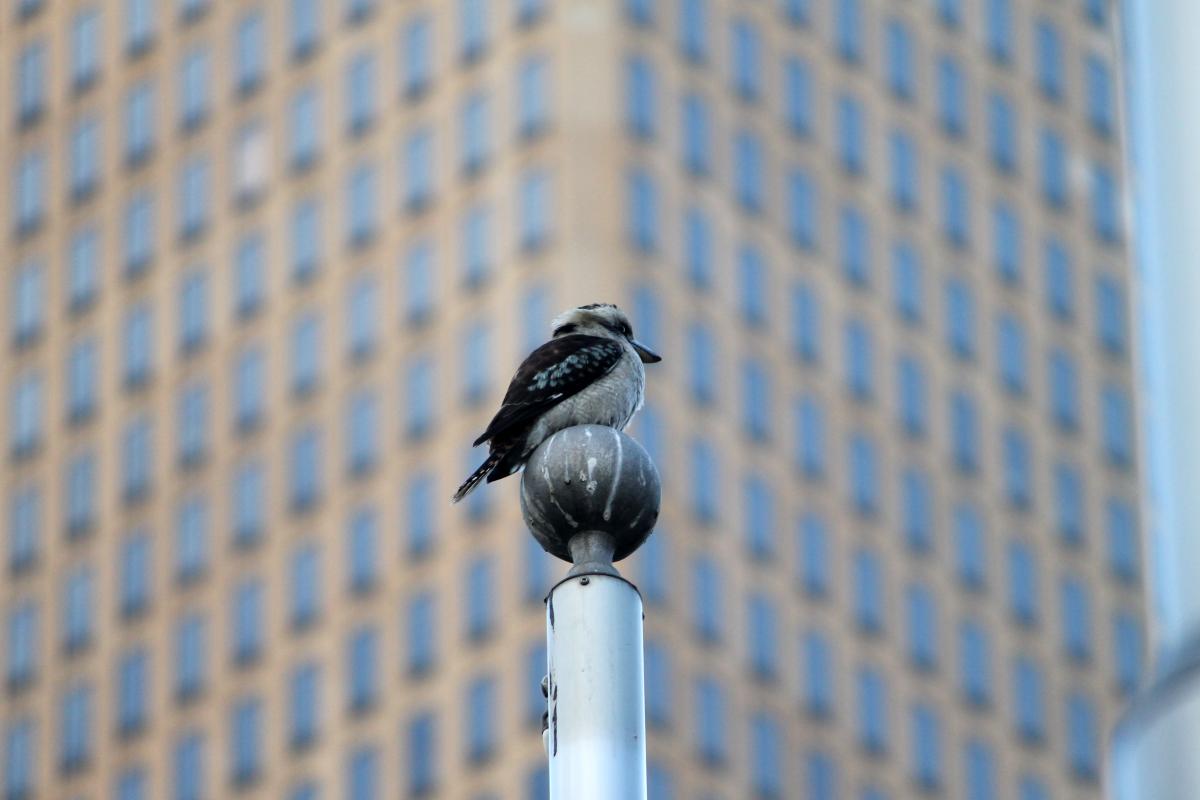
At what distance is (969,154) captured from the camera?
9806 centimetres

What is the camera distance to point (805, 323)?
89.1 metres

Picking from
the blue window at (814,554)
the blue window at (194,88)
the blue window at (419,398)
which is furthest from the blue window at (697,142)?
the blue window at (194,88)

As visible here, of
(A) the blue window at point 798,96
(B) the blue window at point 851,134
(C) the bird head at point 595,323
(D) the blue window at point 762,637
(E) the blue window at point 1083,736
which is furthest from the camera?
(E) the blue window at point 1083,736

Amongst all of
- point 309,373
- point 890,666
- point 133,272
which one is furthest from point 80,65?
point 890,666

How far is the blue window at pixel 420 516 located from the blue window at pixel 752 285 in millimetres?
9503

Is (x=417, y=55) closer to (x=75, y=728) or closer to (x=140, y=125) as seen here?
(x=140, y=125)

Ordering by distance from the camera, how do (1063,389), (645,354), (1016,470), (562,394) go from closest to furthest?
(562,394) < (645,354) < (1016,470) < (1063,389)

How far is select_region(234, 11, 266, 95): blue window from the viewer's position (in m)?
92.5

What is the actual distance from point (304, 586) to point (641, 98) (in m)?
15.1

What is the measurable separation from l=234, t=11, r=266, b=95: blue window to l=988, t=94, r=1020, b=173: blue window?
21632mm

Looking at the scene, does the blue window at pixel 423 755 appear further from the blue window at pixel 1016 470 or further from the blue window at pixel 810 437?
the blue window at pixel 1016 470

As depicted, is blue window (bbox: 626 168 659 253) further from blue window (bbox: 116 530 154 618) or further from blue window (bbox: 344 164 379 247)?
blue window (bbox: 116 530 154 618)

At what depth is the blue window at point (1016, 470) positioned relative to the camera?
Result: 317 feet

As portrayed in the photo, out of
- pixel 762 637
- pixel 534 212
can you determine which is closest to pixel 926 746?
pixel 762 637
